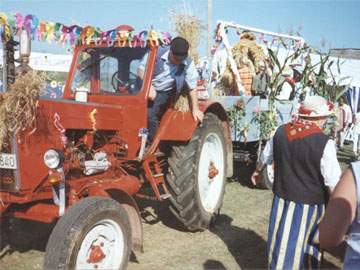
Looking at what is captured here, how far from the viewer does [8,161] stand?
10.8 feet

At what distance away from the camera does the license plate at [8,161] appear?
10.8ft

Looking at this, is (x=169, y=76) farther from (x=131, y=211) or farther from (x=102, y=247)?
(x=102, y=247)

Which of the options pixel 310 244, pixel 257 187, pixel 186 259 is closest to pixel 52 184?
pixel 186 259

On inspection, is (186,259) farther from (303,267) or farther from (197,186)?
(303,267)

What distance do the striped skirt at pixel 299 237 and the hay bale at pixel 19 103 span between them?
6.41 feet

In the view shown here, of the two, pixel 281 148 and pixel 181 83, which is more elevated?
pixel 181 83

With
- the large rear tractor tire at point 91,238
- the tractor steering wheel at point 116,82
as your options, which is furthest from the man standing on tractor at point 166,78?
the large rear tractor tire at point 91,238

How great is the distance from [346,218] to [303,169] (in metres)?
1.47

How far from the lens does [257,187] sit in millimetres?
6953

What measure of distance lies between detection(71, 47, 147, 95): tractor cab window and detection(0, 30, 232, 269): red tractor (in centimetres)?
1

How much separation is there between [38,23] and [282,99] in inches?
180

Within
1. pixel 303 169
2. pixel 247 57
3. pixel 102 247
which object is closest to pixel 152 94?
pixel 102 247

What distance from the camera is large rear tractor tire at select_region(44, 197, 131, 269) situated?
3027 mm

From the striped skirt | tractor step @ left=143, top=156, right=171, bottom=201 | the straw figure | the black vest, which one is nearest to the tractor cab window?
tractor step @ left=143, top=156, right=171, bottom=201
